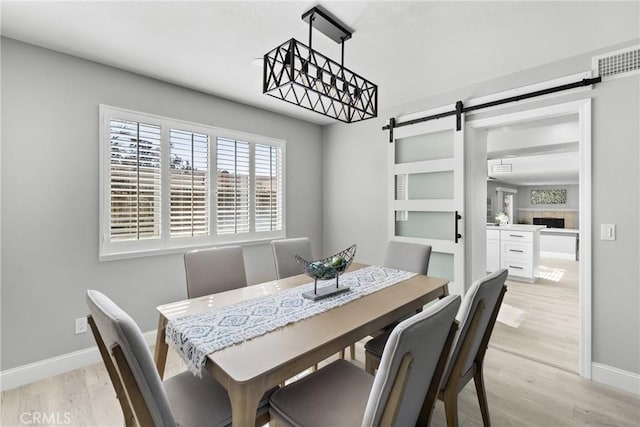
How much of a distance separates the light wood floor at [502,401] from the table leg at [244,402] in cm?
135

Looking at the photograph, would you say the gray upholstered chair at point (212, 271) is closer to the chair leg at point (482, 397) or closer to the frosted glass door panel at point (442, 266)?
the chair leg at point (482, 397)

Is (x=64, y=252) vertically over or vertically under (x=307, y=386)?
over

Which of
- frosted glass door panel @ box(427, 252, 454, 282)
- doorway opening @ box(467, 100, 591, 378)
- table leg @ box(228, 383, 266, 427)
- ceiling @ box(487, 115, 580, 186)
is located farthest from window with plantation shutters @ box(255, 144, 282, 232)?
table leg @ box(228, 383, 266, 427)

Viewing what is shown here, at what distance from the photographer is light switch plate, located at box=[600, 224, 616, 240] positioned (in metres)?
2.21

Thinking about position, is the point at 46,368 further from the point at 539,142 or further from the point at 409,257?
the point at 539,142

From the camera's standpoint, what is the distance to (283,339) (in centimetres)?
128

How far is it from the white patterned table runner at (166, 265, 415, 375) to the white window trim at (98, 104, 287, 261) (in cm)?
156

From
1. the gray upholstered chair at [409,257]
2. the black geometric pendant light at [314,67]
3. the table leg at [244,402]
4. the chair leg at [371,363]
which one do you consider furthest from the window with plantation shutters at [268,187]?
the table leg at [244,402]

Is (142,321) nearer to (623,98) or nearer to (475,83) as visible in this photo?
(475,83)

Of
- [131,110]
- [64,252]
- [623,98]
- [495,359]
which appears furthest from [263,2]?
[495,359]

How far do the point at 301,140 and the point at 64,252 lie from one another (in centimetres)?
286

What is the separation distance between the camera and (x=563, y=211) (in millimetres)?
10125

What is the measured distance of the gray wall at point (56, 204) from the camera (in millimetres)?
2123

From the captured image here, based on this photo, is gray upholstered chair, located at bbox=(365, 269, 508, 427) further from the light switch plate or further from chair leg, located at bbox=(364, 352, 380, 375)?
the light switch plate
